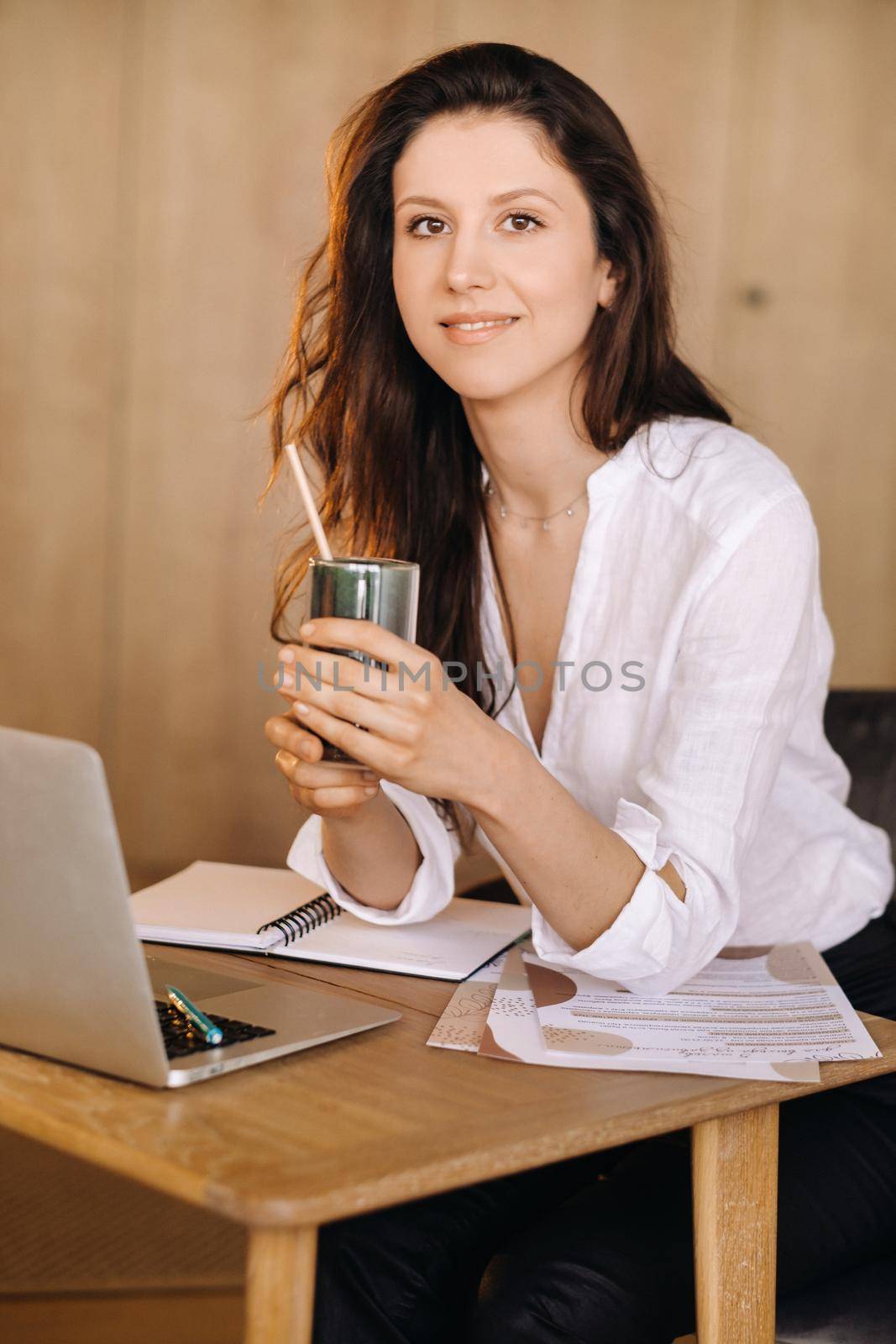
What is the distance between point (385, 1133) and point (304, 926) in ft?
1.61

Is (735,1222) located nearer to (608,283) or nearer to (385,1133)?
(385,1133)

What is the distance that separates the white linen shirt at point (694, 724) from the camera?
122 cm

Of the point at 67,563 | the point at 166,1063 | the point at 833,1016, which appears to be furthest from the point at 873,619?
the point at 166,1063

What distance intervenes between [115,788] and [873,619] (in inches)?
73.5

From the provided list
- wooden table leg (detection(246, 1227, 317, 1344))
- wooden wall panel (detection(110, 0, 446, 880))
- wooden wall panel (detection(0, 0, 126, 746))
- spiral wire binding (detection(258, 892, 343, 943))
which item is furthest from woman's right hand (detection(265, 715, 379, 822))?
wooden wall panel (detection(0, 0, 126, 746))

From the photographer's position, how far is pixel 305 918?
1310 millimetres

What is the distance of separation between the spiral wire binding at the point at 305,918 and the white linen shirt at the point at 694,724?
0.06 feet

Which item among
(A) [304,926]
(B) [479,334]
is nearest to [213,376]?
(B) [479,334]

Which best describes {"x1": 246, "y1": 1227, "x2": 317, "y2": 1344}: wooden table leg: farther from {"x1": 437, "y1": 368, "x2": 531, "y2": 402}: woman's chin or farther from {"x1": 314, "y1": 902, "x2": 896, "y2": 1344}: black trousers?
{"x1": 437, "y1": 368, "x2": 531, "y2": 402}: woman's chin

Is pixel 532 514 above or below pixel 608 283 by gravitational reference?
below

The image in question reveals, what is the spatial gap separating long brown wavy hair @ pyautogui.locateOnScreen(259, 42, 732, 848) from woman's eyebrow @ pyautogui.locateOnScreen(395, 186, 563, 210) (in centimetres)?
5

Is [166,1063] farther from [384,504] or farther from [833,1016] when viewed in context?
[384,504]

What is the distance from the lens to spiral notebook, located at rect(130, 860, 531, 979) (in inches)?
48.2

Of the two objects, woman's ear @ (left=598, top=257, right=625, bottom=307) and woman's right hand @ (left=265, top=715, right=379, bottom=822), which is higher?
woman's ear @ (left=598, top=257, right=625, bottom=307)
